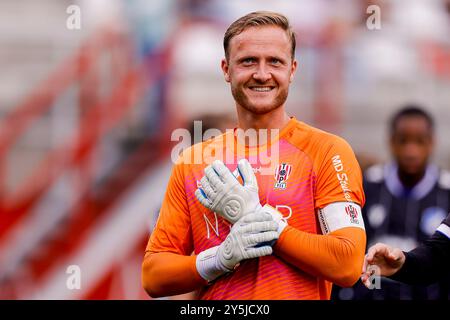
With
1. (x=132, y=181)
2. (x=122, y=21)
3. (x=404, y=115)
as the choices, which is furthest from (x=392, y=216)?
(x=122, y=21)

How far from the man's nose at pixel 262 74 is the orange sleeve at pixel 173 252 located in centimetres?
45

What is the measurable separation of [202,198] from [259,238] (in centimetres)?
26

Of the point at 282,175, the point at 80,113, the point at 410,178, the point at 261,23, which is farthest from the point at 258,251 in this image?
the point at 80,113

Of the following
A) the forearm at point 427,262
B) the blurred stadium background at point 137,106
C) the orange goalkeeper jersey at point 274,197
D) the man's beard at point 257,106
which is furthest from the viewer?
the blurred stadium background at point 137,106

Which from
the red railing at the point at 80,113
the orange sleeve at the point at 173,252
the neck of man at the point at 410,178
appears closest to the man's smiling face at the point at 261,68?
the orange sleeve at the point at 173,252

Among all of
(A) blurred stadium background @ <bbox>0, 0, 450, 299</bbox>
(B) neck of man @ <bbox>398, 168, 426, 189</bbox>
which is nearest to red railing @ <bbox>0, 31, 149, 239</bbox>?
(A) blurred stadium background @ <bbox>0, 0, 450, 299</bbox>

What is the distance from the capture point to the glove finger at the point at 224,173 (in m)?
3.02

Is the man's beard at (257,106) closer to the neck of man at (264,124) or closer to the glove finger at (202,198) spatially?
the neck of man at (264,124)

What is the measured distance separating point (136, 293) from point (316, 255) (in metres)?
4.96

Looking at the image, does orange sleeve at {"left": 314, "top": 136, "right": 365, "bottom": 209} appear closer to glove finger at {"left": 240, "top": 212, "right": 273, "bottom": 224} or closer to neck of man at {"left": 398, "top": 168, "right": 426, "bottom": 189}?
glove finger at {"left": 240, "top": 212, "right": 273, "bottom": 224}

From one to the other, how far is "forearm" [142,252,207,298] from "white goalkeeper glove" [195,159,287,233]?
0.70 feet

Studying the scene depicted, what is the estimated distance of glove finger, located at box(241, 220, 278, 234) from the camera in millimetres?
2900

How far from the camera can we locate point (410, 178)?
17.8ft
